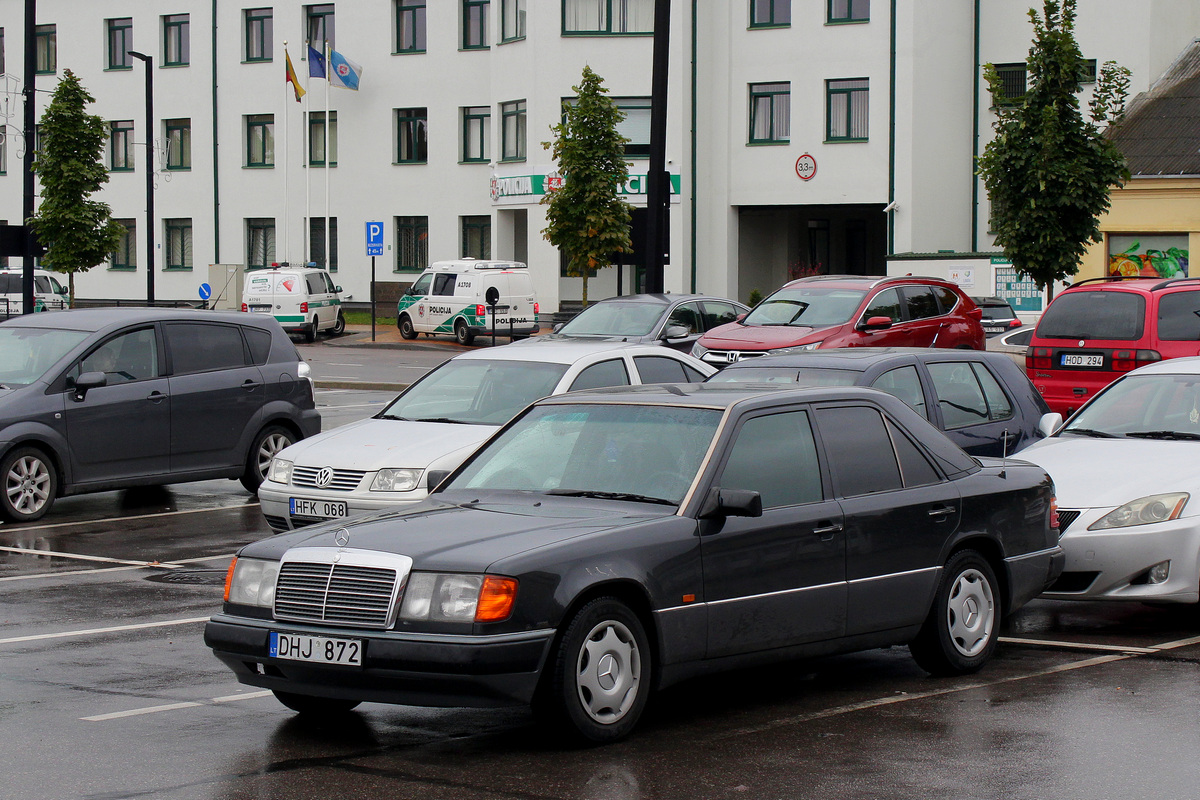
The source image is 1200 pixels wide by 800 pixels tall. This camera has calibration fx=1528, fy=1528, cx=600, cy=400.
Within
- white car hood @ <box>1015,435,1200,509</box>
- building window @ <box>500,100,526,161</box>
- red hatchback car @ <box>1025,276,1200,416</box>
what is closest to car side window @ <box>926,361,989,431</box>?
white car hood @ <box>1015,435,1200,509</box>

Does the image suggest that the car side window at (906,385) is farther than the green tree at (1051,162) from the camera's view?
No

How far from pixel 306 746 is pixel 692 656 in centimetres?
165

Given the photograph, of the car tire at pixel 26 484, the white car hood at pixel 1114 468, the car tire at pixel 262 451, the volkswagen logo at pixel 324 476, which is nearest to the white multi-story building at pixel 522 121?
the car tire at pixel 262 451

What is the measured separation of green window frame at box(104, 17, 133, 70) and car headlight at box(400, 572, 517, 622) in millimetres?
54530

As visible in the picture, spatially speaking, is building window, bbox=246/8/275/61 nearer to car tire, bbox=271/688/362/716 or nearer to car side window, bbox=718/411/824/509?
car side window, bbox=718/411/824/509

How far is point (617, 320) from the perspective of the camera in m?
20.4

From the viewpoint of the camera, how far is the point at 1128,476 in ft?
30.0

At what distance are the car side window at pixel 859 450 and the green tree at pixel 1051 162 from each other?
20547 millimetres

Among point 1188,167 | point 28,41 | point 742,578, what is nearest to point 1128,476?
point 742,578

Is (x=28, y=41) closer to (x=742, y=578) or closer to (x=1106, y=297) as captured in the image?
(x=1106, y=297)

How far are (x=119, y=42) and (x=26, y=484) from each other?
4778cm

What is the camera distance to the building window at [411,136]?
51.2 metres

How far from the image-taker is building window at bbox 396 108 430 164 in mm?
51250

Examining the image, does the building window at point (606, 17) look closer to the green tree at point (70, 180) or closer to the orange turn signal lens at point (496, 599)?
the green tree at point (70, 180)
